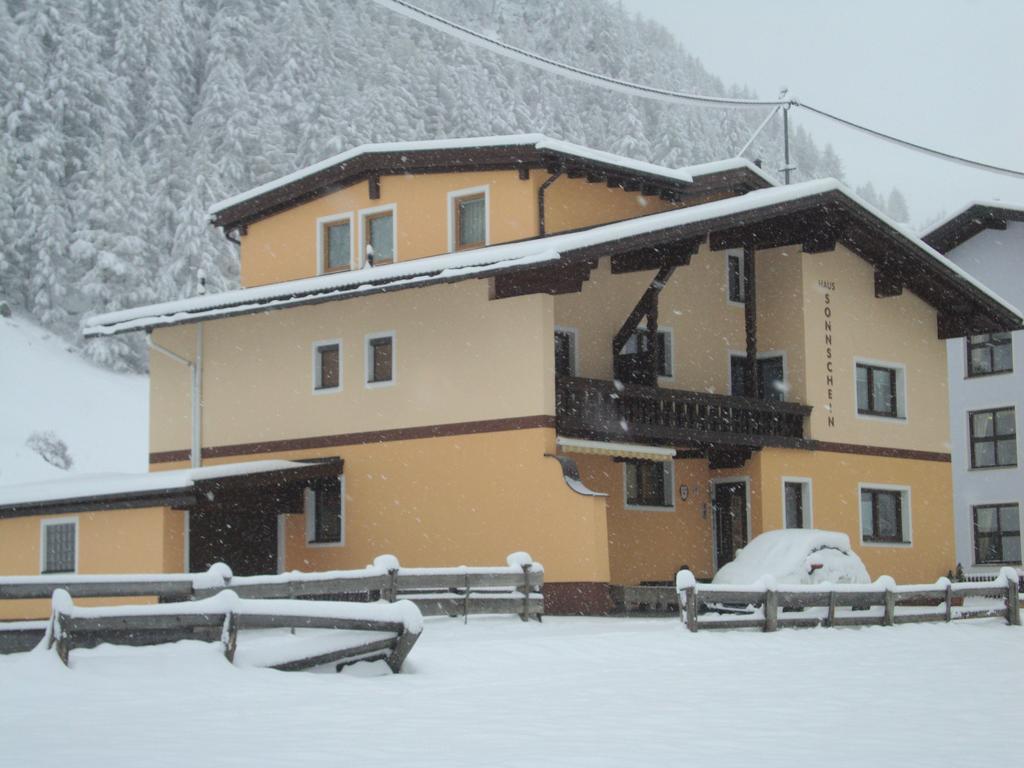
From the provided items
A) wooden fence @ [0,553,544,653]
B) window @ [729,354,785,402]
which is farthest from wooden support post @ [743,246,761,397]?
wooden fence @ [0,553,544,653]

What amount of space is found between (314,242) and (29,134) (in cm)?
4718

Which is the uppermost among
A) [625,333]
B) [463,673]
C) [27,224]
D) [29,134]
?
[29,134]

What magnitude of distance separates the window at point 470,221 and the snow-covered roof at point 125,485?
531 centimetres

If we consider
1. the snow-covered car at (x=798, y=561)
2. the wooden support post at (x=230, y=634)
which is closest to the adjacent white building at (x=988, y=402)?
the snow-covered car at (x=798, y=561)

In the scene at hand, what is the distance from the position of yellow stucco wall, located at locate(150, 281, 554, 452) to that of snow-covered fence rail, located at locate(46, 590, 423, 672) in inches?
418

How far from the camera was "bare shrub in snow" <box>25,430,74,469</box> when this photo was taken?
6156cm

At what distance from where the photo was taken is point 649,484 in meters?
29.8

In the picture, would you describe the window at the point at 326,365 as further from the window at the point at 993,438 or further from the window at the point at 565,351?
the window at the point at 993,438

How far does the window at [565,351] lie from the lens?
2759cm

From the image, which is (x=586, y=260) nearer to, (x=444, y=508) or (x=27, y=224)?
(x=444, y=508)

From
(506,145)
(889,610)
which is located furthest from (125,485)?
(889,610)

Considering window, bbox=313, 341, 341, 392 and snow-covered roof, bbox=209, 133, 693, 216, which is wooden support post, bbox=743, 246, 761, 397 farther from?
window, bbox=313, 341, 341, 392

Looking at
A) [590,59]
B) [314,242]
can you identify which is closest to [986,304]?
[314,242]

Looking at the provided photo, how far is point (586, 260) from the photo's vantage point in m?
24.8
